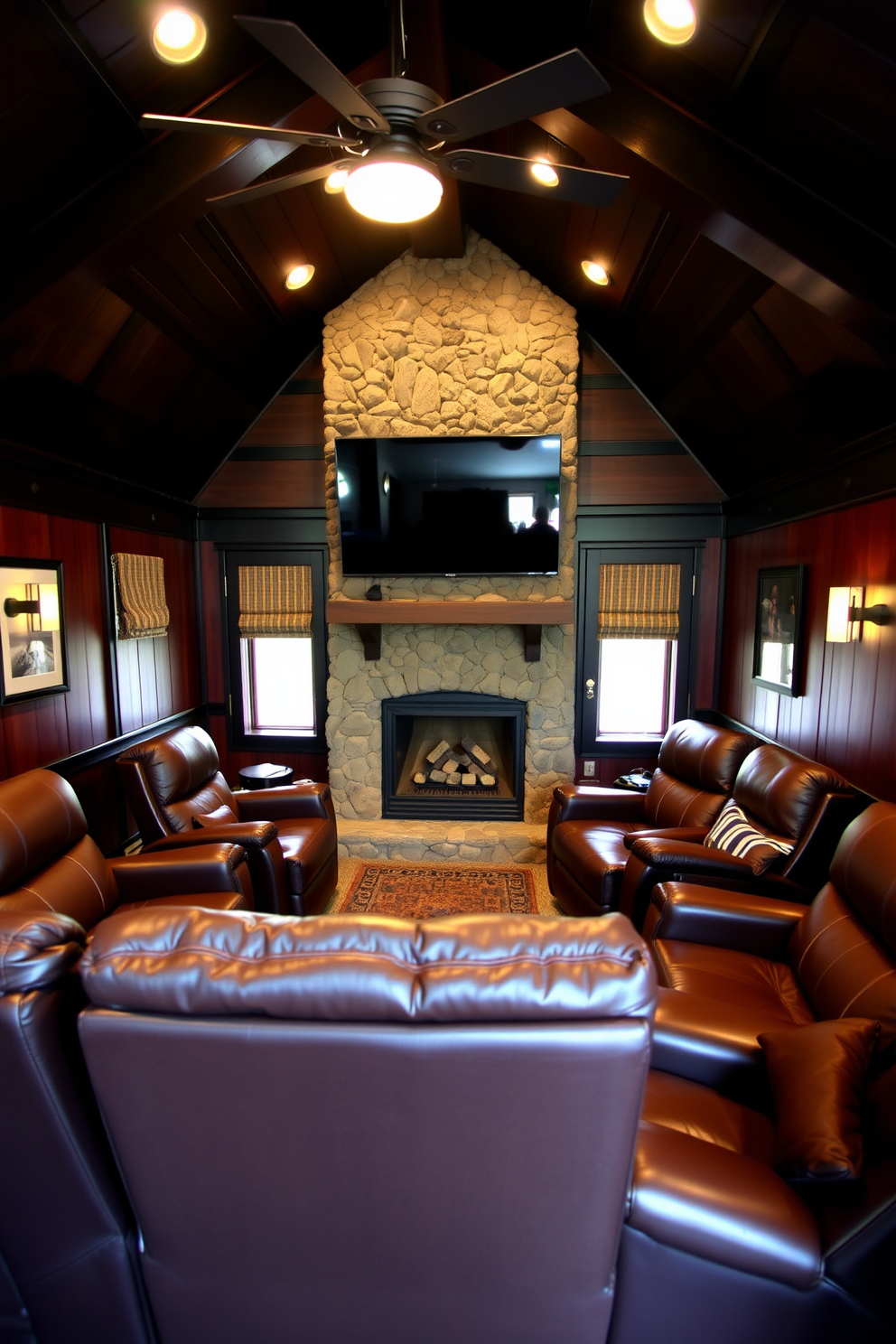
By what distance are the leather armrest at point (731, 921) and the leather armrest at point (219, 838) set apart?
5.61 feet

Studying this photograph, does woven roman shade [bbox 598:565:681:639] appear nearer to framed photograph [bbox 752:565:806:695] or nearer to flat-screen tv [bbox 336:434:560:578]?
flat-screen tv [bbox 336:434:560:578]

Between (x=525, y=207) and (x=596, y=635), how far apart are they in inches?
103

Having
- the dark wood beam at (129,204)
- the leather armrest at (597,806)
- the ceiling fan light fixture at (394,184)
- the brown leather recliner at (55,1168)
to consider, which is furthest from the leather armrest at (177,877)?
the ceiling fan light fixture at (394,184)

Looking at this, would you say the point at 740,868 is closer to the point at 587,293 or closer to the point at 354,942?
the point at 354,942

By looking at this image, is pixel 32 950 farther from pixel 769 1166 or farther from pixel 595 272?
pixel 595 272

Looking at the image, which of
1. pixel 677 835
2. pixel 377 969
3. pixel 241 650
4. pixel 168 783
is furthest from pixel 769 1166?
pixel 241 650

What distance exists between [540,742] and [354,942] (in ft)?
12.1

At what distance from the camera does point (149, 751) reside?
331 centimetres

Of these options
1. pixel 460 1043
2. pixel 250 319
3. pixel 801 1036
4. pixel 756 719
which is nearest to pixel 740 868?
pixel 801 1036

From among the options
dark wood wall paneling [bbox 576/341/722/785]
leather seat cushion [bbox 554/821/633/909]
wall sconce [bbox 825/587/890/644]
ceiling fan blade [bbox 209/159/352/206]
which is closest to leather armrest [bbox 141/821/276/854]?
leather seat cushion [bbox 554/821/633/909]

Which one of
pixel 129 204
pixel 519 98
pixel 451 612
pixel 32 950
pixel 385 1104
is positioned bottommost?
pixel 385 1104

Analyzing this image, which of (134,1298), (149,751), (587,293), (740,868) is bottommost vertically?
(134,1298)

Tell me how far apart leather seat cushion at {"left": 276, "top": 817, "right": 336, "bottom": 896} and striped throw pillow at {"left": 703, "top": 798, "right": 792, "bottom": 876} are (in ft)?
6.08

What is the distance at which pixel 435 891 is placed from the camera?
4117 mm
